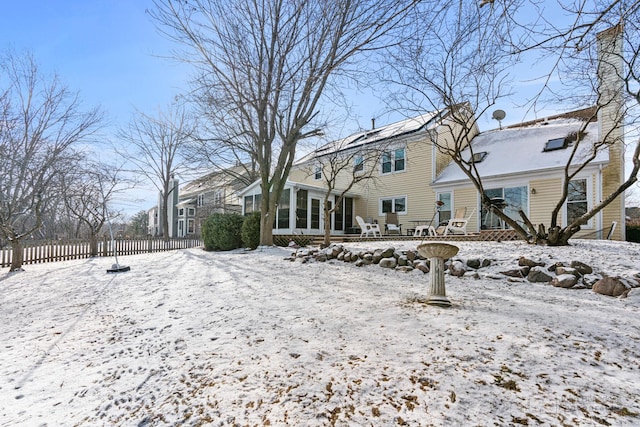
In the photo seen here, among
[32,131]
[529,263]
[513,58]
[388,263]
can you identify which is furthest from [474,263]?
[32,131]

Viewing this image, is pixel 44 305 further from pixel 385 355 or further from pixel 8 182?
pixel 8 182

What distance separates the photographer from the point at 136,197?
16125 mm

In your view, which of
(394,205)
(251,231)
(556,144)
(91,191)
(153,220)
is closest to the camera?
(251,231)

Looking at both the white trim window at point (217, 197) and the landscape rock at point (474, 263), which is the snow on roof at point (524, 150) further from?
the white trim window at point (217, 197)

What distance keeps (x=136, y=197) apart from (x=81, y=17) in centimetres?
1301

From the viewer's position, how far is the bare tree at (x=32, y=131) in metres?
8.90

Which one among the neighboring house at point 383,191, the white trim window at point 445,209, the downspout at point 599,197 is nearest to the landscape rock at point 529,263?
the downspout at point 599,197

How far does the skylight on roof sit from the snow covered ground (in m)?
8.92

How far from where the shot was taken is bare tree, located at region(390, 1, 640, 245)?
271 cm

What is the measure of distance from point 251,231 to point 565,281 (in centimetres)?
861

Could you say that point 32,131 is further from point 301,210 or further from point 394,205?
point 394,205

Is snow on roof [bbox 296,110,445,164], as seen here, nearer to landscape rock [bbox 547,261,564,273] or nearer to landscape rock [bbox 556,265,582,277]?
landscape rock [bbox 547,261,564,273]

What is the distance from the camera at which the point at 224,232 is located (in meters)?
11.2

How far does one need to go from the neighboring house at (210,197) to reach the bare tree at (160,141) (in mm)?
1667
